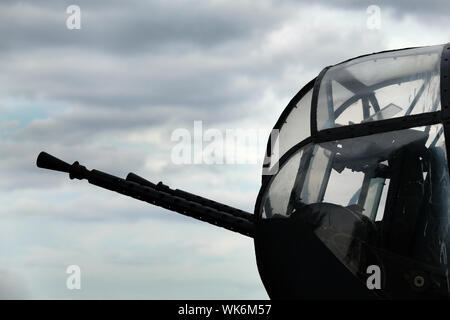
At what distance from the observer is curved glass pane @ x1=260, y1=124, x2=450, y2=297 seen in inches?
322

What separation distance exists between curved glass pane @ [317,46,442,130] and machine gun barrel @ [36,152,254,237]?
2265 mm

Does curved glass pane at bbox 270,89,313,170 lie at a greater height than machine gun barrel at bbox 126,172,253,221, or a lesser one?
greater

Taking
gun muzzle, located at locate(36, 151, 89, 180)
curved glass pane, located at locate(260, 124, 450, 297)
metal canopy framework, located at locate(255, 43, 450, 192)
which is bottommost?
curved glass pane, located at locate(260, 124, 450, 297)

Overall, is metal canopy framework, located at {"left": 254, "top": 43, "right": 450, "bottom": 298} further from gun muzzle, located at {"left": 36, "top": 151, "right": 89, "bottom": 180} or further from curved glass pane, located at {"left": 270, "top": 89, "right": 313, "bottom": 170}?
gun muzzle, located at {"left": 36, "top": 151, "right": 89, "bottom": 180}

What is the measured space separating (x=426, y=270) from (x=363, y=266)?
0.65 metres

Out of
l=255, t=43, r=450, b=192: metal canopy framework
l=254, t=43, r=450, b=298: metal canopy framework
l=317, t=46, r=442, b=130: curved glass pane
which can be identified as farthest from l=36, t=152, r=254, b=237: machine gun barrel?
l=317, t=46, r=442, b=130: curved glass pane

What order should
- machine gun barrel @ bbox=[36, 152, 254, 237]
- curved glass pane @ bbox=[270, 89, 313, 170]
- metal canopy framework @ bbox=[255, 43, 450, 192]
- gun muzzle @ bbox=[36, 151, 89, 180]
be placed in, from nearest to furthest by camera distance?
metal canopy framework @ bbox=[255, 43, 450, 192]
curved glass pane @ bbox=[270, 89, 313, 170]
machine gun barrel @ bbox=[36, 152, 254, 237]
gun muzzle @ bbox=[36, 151, 89, 180]

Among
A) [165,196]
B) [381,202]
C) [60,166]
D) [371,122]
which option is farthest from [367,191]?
[60,166]

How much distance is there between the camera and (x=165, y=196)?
10891 millimetres

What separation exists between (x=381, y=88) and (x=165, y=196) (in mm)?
3501
